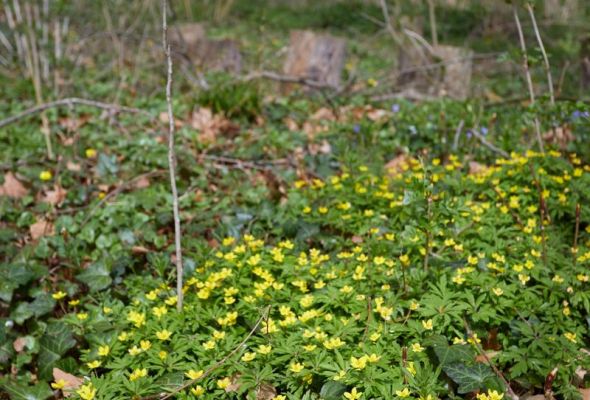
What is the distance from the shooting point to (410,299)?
2.47 metres

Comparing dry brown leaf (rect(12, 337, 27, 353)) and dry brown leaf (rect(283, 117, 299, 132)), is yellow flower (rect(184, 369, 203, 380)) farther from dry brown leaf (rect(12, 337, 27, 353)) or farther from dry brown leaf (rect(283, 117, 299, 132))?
dry brown leaf (rect(283, 117, 299, 132))

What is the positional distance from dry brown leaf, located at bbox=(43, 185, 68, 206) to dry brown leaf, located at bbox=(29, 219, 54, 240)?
0.25m

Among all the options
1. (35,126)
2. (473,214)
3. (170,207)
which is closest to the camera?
(473,214)

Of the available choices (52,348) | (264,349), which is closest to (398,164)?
(264,349)

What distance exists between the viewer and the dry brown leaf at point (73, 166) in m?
4.07

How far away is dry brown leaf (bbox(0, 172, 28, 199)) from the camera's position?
388cm

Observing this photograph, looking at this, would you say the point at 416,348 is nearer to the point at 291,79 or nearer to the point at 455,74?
the point at 291,79

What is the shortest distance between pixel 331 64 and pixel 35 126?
2.92 meters

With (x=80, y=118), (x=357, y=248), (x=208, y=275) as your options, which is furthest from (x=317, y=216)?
(x=80, y=118)

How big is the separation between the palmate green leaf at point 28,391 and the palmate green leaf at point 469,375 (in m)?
1.62

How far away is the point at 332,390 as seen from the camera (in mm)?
1984

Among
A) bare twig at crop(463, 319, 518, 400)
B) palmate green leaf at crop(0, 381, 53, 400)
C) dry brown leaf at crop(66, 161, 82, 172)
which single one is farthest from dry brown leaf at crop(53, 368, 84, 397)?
dry brown leaf at crop(66, 161, 82, 172)

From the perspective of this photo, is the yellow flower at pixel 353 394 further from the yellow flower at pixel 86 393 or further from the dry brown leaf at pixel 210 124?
the dry brown leaf at pixel 210 124

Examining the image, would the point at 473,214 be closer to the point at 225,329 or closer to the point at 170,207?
the point at 225,329
